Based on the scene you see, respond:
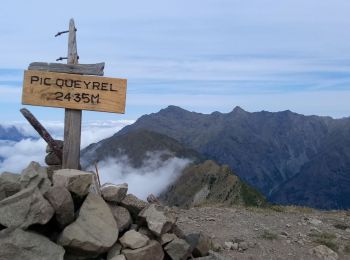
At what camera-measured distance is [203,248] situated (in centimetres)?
1296

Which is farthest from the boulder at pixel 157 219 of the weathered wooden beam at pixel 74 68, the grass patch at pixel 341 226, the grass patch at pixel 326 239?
the grass patch at pixel 341 226

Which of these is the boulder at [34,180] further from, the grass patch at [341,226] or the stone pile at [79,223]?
the grass patch at [341,226]

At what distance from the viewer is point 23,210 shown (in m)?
10.4

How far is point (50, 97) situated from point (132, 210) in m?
3.47

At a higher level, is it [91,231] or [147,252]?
[91,231]

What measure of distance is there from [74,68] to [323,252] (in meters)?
9.00

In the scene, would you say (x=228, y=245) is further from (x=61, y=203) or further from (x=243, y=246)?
(x=61, y=203)

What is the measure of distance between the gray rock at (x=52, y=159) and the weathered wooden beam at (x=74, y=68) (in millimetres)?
2365

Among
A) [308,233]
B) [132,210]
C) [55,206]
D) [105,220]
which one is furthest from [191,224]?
[55,206]

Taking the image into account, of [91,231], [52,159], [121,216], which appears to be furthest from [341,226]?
[91,231]

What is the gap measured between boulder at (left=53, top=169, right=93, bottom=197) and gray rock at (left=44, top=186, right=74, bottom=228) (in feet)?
1.52

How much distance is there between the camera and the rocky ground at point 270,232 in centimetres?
1530

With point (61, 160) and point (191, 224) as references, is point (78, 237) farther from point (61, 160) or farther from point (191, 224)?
point (191, 224)

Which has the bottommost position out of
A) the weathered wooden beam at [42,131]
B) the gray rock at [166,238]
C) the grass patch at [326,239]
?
the grass patch at [326,239]
